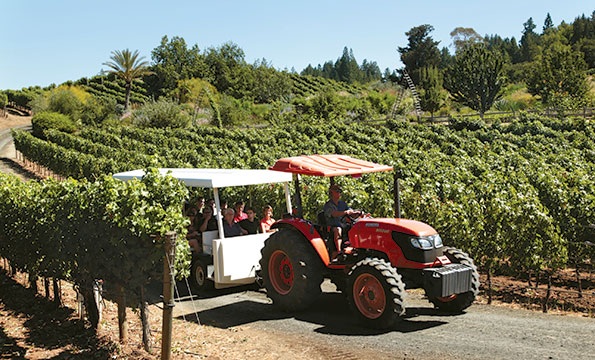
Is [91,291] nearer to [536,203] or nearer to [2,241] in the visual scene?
[2,241]

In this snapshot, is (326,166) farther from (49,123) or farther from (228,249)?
(49,123)

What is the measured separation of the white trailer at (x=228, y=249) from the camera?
932cm

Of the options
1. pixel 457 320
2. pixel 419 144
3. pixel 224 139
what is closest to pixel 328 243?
pixel 457 320

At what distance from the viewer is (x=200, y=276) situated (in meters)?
10.2

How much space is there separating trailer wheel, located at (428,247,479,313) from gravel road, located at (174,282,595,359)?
0.50 ft

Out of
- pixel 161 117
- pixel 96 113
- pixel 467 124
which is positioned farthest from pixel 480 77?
pixel 96 113

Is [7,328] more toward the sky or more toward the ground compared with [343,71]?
more toward the ground

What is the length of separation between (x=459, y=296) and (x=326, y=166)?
2.73m

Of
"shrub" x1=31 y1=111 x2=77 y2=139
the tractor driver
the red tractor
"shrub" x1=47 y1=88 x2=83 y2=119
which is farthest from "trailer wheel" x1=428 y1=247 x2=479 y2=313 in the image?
"shrub" x1=47 y1=88 x2=83 y2=119

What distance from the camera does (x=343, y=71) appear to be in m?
142

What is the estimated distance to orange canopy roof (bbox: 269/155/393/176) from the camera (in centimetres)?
804

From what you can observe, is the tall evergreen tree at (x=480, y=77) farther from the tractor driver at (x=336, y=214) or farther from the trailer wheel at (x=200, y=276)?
the tractor driver at (x=336, y=214)

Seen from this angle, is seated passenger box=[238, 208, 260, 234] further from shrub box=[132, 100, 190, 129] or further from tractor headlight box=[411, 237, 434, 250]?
shrub box=[132, 100, 190, 129]

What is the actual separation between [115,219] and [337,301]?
4.17 m
